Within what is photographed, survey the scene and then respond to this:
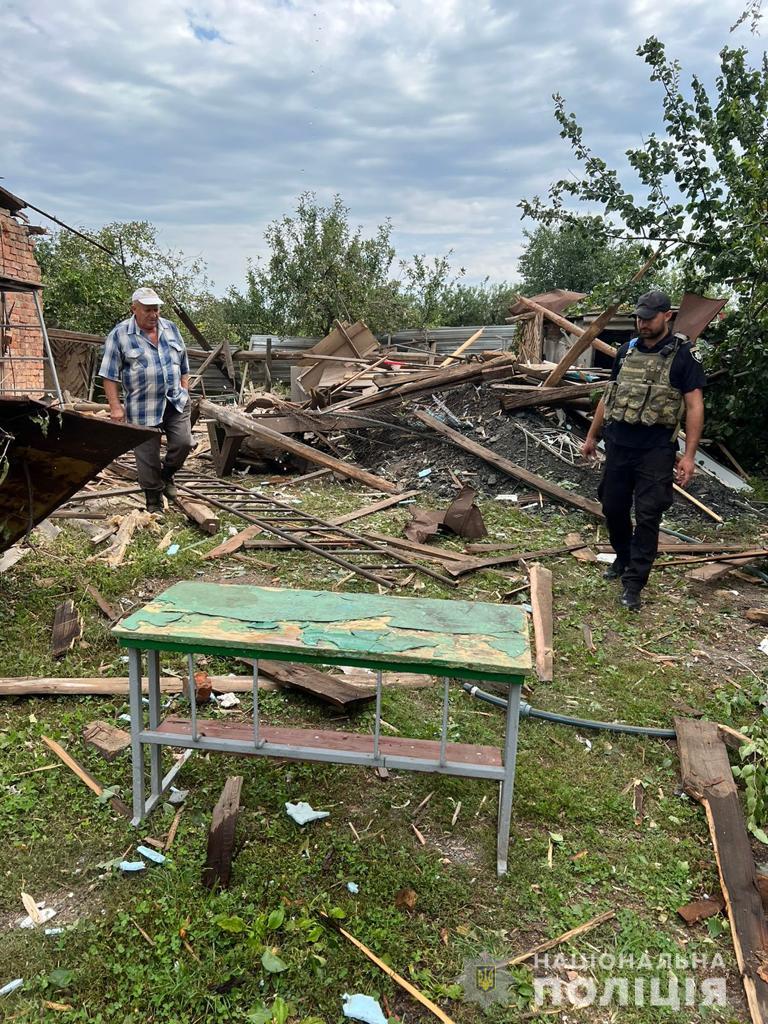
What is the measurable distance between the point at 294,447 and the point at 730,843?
641cm

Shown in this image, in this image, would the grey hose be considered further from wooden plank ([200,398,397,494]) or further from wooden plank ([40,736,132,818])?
wooden plank ([200,398,397,494])

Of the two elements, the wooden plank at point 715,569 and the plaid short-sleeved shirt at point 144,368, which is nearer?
the wooden plank at point 715,569

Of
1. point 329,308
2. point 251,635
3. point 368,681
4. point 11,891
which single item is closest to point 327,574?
point 368,681

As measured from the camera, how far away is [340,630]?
2588mm

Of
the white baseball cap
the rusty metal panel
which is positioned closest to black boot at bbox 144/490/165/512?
the white baseball cap

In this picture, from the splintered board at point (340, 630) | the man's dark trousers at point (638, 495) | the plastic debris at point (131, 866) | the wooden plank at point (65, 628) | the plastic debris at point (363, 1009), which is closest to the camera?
the plastic debris at point (363, 1009)

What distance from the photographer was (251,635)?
2496 mm

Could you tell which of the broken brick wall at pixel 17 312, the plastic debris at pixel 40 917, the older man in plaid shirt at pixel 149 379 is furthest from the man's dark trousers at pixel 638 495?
the broken brick wall at pixel 17 312

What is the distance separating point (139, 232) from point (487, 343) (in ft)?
42.4

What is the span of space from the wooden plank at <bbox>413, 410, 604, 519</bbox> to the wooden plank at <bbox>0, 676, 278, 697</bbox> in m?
4.66

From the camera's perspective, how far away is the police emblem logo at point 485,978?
212 cm

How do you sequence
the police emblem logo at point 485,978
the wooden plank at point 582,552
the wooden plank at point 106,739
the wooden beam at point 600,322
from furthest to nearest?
1. the wooden beam at point 600,322
2. the wooden plank at point 582,552
3. the wooden plank at point 106,739
4. the police emblem logo at point 485,978

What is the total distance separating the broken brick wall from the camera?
34.6 feet

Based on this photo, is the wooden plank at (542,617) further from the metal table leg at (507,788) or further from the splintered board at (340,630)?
the metal table leg at (507,788)
